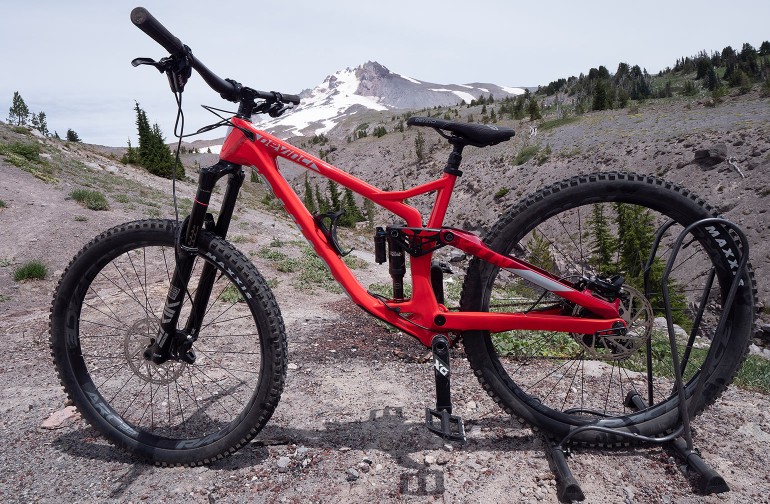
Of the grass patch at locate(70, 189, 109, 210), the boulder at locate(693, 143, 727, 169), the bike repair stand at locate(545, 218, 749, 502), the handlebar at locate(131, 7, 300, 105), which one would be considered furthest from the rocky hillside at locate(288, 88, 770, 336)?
the handlebar at locate(131, 7, 300, 105)

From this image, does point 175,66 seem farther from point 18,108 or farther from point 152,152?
point 18,108

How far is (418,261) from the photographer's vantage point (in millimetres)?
2758

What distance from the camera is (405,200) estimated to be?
111 inches

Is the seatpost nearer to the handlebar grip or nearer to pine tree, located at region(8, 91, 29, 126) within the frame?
the handlebar grip

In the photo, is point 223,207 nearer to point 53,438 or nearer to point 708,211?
point 53,438

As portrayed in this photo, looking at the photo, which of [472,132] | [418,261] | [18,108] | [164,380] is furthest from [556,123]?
[18,108]

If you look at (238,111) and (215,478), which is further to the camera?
(238,111)

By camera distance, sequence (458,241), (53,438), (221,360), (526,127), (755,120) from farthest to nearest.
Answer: (526,127), (755,120), (221,360), (53,438), (458,241)

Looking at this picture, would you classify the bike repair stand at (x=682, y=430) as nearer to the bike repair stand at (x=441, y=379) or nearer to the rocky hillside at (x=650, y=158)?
the bike repair stand at (x=441, y=379)

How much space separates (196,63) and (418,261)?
179 centimetres

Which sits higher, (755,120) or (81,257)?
(755,120)

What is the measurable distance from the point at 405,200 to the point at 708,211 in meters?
1.79

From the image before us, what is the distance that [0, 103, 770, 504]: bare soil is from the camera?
2.42 meters

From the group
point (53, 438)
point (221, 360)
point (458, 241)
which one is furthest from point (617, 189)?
point (53, 438)
